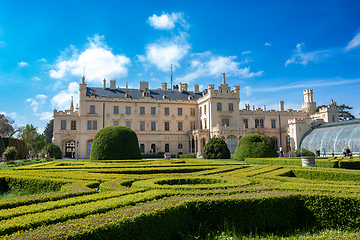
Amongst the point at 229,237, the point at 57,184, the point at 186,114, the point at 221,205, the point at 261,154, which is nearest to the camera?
the point at 229,237

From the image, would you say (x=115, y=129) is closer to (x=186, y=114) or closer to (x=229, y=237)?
(x=229, y=237)

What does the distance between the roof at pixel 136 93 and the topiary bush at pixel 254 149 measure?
26.4 meters

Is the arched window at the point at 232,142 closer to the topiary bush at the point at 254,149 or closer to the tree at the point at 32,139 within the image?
the topiary bush at the point at 254,149

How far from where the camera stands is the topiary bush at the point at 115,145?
24734 mm

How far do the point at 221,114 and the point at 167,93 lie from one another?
497 inches

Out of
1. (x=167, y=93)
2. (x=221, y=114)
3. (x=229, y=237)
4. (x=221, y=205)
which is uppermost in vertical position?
(x=167, y=93)

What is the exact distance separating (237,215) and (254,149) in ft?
77.0

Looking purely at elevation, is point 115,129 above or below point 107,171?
above

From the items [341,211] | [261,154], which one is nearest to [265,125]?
[261,154]

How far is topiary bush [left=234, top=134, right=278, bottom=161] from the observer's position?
1122 inches

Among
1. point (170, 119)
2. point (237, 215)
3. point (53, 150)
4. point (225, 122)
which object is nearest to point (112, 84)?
point (170, 119)

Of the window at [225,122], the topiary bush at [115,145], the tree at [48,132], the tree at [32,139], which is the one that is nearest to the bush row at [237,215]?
the topiary bush at [115,145]

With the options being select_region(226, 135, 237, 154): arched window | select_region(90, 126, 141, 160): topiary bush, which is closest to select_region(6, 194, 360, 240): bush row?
select_region(90, 126, 141, 160): topiary bush

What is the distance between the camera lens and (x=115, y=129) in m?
25.9
